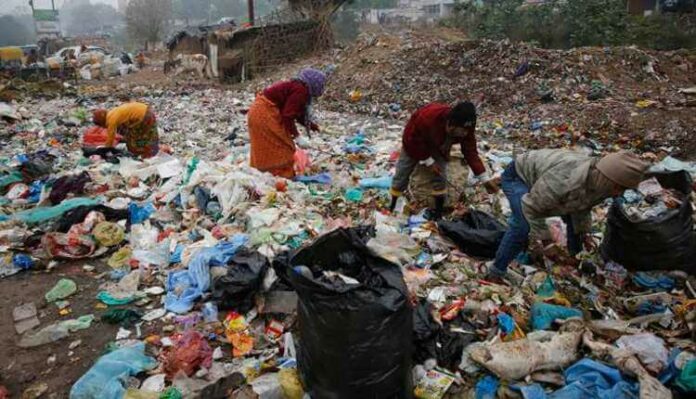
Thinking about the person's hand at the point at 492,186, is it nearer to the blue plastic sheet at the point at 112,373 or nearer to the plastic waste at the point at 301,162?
the plastic waste at the point at 301,162

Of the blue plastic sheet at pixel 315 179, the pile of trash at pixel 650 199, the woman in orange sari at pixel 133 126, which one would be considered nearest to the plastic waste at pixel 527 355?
the pile of trash at pixel 650 199

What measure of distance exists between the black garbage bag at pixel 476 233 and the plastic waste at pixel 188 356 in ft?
6.61

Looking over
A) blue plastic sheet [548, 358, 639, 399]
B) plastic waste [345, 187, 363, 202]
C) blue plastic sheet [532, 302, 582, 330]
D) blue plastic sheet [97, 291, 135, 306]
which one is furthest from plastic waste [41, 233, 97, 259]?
blue plastic sheet [548, 358, 639, 399]

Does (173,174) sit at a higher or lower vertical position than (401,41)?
lower

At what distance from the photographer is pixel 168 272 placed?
3.73 meters

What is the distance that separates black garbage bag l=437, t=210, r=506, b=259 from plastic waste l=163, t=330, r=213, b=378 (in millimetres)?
2013

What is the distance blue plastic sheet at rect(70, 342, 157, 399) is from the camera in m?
2.50

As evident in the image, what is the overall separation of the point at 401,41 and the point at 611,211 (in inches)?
486

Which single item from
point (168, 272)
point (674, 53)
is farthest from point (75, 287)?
point (674, 53)

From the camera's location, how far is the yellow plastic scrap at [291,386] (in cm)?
243

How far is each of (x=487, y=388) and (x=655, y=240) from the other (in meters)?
1.69

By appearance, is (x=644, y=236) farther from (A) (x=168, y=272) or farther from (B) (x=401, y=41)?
(B) (x=401, y=41)

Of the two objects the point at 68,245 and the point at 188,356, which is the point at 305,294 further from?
the point at 68,245

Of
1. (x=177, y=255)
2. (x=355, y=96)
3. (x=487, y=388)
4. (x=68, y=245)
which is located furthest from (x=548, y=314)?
(x=355, y=96)
